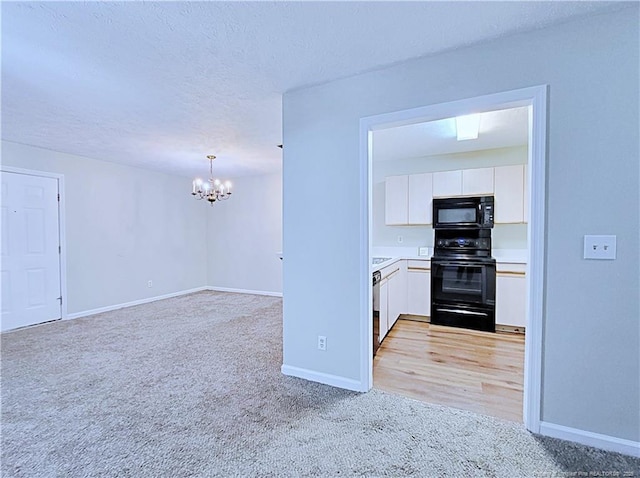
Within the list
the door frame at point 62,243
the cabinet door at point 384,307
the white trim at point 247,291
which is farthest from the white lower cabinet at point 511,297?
the door frame at point 62,243

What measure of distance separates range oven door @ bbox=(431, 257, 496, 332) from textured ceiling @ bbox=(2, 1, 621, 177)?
8.87 ft

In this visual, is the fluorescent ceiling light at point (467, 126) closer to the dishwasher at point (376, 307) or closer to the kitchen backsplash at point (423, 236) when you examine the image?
the kitchen backsplash at point (423, 236)

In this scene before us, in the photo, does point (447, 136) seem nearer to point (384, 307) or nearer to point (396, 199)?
point (396, 199)

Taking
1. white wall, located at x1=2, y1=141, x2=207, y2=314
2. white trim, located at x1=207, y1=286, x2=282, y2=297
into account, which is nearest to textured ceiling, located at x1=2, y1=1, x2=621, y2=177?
white wall, located at x1=2, y1=141, x2=207, y2=314

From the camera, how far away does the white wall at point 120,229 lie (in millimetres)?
4562

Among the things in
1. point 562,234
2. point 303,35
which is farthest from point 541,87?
point 303,35

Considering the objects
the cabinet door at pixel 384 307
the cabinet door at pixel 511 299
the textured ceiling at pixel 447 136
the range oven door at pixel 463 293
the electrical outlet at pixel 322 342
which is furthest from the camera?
the range oven door at pixel 463 293

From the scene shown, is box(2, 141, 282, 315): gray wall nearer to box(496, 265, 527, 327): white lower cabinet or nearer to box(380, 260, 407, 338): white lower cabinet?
box(380, 260, 407, 338): white lower cabinet

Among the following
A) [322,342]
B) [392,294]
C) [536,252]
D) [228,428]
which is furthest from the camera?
[392,294]

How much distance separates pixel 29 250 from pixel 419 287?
521cm

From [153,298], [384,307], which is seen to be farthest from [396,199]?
[153,298]

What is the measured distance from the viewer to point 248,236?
6.48 metres

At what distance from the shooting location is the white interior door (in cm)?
396

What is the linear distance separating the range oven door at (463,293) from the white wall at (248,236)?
3.06 meters
